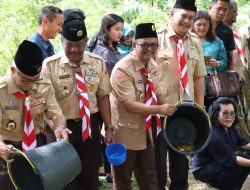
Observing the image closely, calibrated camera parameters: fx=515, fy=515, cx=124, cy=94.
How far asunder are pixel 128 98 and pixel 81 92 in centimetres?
40

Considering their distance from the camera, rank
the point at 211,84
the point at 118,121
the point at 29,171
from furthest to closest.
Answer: the point at 211,84 < the point at 118,121 < the point at 29,171

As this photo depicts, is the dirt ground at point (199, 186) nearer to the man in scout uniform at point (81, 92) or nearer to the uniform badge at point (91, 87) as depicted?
the man in scout uniform at point (81, 92)

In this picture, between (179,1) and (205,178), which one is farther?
(205,178)

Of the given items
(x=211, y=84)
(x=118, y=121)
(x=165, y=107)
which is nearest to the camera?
(x=165, y=107)

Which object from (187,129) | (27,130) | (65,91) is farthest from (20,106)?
(187,129)

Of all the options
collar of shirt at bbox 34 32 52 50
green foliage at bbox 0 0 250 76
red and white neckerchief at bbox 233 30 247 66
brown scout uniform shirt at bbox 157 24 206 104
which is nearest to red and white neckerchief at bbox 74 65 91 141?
brown scout uniform shirt at bbox 157 24 206 104

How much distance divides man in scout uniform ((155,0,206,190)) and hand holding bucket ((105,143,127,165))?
0.55 metres

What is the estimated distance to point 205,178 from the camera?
5043 mm

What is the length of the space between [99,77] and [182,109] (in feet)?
2.46

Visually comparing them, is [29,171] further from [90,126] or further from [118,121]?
[118,121]

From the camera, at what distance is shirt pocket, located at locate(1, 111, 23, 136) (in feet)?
12.1

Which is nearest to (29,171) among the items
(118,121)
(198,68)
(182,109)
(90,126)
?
(90,126)

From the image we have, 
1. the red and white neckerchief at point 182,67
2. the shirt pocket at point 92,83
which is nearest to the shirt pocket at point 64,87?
the shirt pocket at point 92,83

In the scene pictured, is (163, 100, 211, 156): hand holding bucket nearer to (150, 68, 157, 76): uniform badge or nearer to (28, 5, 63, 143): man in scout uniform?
(150, 68, 157, 76): uniform badge
